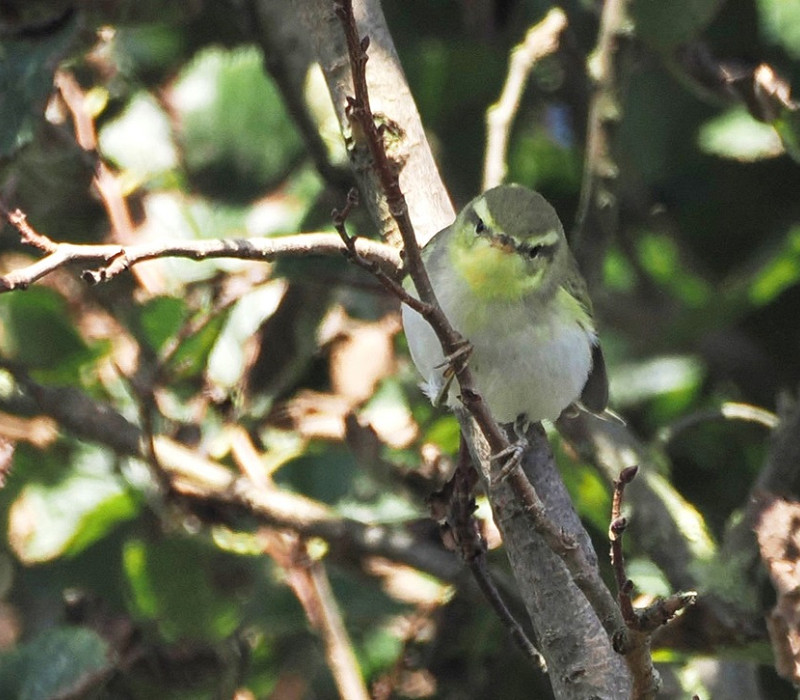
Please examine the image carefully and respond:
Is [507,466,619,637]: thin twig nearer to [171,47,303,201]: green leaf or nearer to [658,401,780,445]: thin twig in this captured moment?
[658,401,780,445]: thin twig

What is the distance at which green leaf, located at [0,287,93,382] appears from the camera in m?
2.56

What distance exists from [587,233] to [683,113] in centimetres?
71

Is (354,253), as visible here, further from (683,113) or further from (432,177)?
(683,113)

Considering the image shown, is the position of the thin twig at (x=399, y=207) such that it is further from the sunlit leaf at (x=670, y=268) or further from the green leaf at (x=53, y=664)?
the sunlit leaf at (x=670, y=268)

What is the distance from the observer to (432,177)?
76.1 inches

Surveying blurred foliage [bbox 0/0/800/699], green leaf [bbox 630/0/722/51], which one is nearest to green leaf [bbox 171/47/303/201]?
blurred foliage [bbox 0/0/800/699]

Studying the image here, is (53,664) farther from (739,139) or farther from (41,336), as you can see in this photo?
(739,139)

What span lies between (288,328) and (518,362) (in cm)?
79

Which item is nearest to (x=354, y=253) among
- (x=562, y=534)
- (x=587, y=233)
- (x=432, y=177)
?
(x=562, y=534)

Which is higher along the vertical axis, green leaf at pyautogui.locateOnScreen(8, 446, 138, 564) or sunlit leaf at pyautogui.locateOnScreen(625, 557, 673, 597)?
green leaf at pyautogui.locateOnScreen(8, 446, 138, 564)

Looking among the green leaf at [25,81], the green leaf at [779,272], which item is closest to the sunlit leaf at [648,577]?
the green leaf at [779,272]

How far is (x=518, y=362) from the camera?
2.08 meters

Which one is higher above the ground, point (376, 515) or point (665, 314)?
point (665, 314)

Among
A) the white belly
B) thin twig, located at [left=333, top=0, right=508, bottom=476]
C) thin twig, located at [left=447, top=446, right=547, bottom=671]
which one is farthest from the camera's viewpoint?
the white belly
